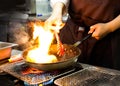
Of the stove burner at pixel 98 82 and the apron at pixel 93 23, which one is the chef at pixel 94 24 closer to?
the apron at pixel 93 23

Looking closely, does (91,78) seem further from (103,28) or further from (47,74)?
(103,28)

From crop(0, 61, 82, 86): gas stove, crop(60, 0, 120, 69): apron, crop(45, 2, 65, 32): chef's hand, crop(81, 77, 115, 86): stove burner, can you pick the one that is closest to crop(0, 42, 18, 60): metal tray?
crop(0, 61, 82, 86): gas stove

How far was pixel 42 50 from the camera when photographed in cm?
138

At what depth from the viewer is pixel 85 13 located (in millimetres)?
1711

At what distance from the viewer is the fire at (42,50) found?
1.27 metres

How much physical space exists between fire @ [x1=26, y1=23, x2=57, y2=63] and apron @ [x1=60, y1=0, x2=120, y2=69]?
1.22ft

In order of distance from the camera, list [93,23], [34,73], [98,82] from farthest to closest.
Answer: [93,23] < [34,73] < [98,82]

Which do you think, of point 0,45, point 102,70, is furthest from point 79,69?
point 0,45

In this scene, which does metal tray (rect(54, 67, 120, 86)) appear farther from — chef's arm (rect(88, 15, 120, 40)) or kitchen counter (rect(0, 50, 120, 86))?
chef's arm (rect(88, 15, 120, 40))

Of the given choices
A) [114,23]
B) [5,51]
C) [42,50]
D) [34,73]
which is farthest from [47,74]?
[114,23]

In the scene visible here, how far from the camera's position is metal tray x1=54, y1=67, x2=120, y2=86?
1.13 metres

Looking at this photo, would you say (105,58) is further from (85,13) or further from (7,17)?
(7,17)

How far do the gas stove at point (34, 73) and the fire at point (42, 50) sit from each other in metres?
0.06

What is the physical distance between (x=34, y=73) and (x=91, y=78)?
0.31 m
